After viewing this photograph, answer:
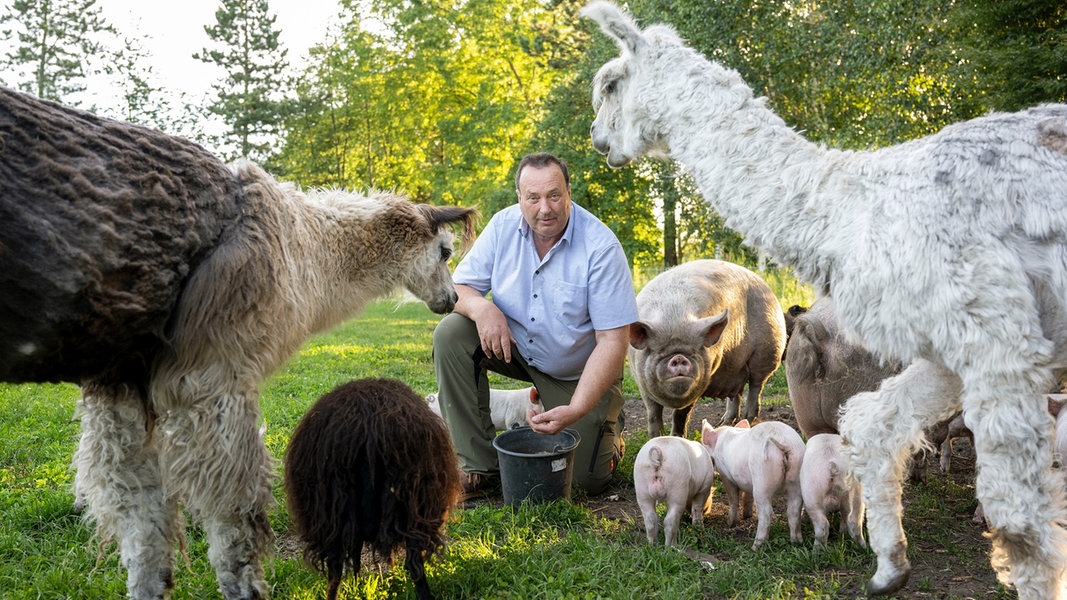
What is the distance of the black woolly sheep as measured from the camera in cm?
332

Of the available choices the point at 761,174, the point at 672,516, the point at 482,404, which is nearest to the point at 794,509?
the point at 672,516

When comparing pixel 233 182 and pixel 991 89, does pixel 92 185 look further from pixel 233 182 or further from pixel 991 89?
pixel 991 89

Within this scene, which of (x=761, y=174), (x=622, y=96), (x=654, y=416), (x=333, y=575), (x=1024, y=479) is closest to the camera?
(x=1024, y=479)

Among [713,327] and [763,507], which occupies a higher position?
[713,327]

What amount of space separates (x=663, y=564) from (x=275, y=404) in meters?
5.40

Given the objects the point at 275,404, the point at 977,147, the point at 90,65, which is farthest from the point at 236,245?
the point at 90,65

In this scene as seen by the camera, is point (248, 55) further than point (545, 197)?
Yes

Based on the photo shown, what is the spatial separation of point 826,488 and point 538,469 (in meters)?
1.57

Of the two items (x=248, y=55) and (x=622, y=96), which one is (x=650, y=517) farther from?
(x=248, y=55)

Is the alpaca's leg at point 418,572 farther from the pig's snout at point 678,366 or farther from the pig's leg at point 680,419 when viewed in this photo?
the pig's leg at point 680,419

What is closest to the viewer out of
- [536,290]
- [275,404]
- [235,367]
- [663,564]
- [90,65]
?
[235,367]

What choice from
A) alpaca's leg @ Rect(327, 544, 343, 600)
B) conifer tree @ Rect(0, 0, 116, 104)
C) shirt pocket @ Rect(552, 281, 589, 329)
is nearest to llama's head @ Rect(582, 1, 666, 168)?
shirt pocket @ Rect(552, 281, 589, 329)

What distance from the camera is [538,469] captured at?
181 inches

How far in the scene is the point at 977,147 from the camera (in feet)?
10.6
